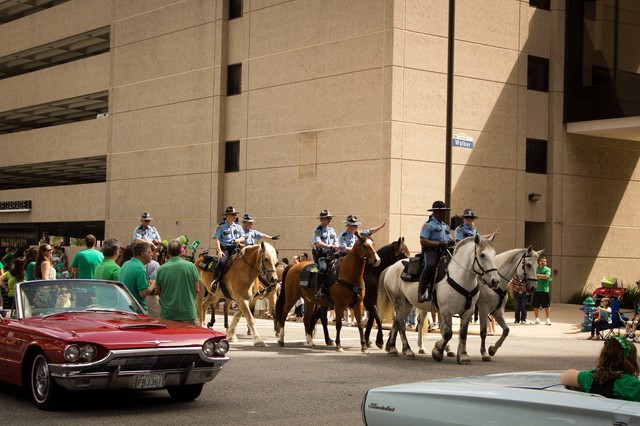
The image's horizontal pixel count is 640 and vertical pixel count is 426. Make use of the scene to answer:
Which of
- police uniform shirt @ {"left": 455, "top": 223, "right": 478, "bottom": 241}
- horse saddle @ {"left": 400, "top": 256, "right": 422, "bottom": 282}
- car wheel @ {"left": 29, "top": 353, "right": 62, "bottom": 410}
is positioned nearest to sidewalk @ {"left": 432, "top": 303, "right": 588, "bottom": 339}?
police uniform shirt @ {"left": 455, "top": 223, "right": 478, "bottom": 241}

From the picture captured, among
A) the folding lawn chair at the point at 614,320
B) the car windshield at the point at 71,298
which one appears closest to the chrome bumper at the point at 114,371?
the car windshield at the point at 71,298

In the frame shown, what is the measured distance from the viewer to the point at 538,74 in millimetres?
34750

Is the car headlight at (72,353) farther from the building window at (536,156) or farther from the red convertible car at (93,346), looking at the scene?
the building window at (536,156)

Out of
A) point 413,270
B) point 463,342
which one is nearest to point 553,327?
point 413,270

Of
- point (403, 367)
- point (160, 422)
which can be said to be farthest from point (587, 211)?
point (160, 422)

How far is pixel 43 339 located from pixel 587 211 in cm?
2855

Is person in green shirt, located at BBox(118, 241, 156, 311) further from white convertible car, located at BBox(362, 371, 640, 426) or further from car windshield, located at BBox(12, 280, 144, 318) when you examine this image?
white convertible car, located at BBox(362, 371, 640, 426)

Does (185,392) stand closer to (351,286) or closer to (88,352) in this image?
(88,352)

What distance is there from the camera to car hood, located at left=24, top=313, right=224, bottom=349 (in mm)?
9906

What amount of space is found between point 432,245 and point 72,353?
8.80 m

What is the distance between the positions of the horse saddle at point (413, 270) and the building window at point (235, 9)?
21444mm

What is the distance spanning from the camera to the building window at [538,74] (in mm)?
34562

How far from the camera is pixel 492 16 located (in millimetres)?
33125

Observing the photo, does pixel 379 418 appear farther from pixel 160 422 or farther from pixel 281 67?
pixel 281 67
